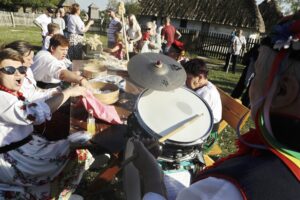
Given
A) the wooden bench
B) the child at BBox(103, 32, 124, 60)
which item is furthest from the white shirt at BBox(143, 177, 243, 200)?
the child at BBox(103, 32, 124, 60)

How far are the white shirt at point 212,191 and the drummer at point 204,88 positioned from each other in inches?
90.2

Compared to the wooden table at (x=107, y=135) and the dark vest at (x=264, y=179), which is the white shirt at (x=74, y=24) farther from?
the dark vest at (x=264, y=179)

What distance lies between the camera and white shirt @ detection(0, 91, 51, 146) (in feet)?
7.07

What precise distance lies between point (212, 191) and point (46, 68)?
3.40m

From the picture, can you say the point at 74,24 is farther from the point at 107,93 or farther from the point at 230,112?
the point at 230,112

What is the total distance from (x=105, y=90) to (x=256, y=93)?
2.36m

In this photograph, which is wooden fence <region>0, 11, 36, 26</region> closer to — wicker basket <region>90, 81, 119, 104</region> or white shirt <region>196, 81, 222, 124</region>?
wicker basket <region>90, 81, 119, 104</region>

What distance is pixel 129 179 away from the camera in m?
1.67

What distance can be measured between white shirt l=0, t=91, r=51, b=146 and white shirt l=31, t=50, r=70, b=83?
4.62ft

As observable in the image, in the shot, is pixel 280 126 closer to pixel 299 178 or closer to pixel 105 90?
pixel 299 178

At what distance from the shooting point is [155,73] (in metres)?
2.54

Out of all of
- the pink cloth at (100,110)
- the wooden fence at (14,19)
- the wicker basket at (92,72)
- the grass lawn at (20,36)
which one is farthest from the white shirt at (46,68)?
the wooden fence at (14,19)

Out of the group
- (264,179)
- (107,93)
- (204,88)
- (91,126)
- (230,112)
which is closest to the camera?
(264,179)

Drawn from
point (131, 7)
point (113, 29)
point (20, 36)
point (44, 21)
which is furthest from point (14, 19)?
point (113, 29)
